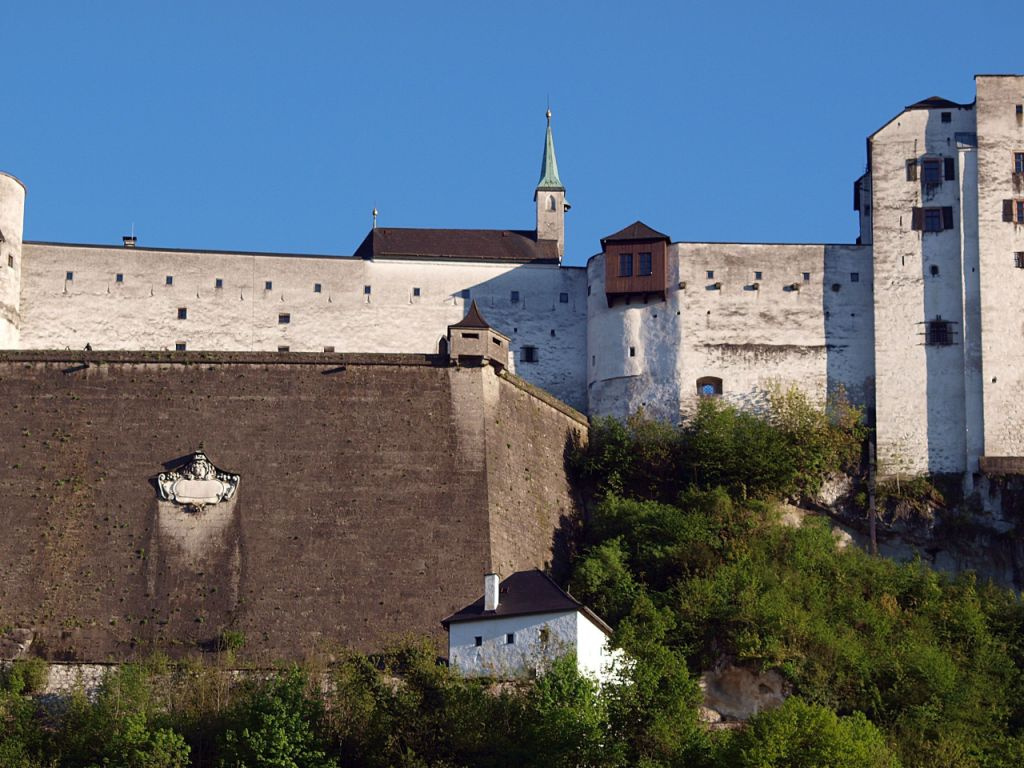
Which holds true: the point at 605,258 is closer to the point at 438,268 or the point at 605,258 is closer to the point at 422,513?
the point at 438,268

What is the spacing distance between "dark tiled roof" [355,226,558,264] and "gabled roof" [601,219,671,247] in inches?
126

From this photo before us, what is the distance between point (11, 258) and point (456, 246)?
14.2m

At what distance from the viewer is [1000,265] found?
207ft

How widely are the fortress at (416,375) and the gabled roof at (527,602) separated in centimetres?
324

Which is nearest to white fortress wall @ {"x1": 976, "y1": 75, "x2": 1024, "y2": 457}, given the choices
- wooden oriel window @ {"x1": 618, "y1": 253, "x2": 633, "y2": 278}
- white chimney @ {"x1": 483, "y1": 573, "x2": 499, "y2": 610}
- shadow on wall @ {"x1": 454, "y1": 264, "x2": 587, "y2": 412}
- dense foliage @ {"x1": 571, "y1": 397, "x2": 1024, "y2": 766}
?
dense foliage @ {"x1": 571, "y1": 397, "x2": 1024, "y2": 766}

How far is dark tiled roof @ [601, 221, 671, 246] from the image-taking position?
65500mm

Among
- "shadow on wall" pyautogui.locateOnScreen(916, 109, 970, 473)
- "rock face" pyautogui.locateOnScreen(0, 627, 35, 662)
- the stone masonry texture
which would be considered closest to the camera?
"rock face" pyautogui.locateOnScreen(0, 627, 35, 662)

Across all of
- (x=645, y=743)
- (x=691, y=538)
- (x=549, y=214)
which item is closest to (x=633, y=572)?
(x=691, y=538)

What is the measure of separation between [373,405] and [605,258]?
11390 millimetres

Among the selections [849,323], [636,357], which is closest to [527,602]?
[636,357]

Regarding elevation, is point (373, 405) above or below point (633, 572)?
above

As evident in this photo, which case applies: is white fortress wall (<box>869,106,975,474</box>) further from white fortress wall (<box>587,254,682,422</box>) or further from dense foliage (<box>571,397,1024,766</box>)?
white fortress wall (<box>587,254,682,422</box>)

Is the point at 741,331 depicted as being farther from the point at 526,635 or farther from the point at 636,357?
the point at 526,635

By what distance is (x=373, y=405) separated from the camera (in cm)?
5791
